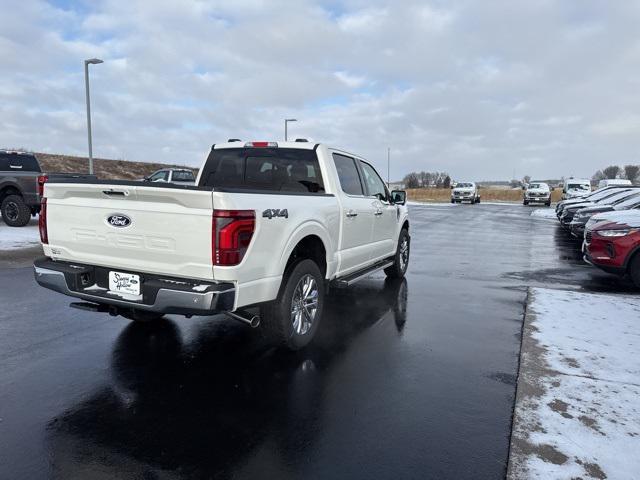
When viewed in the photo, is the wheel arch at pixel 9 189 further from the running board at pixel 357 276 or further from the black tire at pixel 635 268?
the black tire at pixel 635 268

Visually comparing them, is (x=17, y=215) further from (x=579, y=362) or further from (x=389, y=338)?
(x=579, y=362)

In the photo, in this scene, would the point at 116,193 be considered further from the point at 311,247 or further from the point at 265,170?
the point at 265,170

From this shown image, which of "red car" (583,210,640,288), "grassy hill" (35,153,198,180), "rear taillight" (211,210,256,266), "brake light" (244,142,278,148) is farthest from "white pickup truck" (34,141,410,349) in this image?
"grassy hill" (35,153,198,180)

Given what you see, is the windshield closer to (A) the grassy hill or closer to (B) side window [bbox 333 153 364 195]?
(A) the grassy hill

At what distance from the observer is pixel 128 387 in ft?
12.4

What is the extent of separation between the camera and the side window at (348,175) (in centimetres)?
577

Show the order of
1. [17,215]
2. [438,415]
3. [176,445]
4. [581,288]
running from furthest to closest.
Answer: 1. [17,215]
2. [581,288]
3. [438,415]
4. [176,445]

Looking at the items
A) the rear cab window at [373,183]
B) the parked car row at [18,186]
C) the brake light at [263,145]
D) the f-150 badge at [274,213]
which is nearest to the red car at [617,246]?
the rear cab window at [373,183]

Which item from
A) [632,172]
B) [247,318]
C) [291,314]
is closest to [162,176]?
[291,314]

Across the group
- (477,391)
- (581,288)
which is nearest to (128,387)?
(477,391)

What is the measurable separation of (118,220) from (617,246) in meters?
7.49

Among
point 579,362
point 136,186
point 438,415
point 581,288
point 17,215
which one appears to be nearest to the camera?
point 438,415

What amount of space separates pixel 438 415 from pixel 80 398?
265 centimetres

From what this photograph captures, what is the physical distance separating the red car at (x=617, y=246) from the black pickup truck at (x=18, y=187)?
43.7 ft
